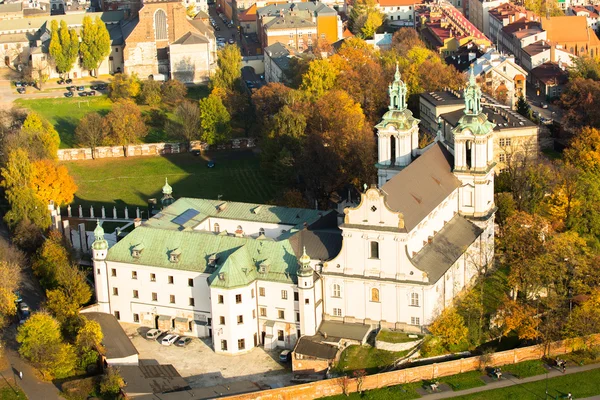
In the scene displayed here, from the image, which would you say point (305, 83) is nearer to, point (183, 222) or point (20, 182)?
point (20, 182)

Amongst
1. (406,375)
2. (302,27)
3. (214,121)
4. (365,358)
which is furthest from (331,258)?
(302,27)

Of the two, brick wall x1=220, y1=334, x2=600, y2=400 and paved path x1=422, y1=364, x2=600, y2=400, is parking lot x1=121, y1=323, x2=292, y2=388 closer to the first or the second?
brick wall x1=220, y1=334, x2=600, y2=400

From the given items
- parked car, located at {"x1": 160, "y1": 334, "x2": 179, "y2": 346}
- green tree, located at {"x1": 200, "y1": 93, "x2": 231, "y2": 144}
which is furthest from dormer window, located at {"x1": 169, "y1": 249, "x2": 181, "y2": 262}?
green tree, located at {"x1": 200, "y1": 93, "x2": 231, "y2": 144}

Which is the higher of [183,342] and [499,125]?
[499,125]

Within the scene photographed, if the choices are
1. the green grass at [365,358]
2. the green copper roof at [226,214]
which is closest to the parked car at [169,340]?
the green copper roof at [226,214]

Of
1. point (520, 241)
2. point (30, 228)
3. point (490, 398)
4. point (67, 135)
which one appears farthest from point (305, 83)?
point (490, 398)

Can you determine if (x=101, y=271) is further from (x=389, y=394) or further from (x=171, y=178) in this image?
(x=171, y=178)

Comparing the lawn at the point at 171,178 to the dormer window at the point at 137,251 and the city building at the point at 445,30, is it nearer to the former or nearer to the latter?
the dormer window at the point at 137,251
